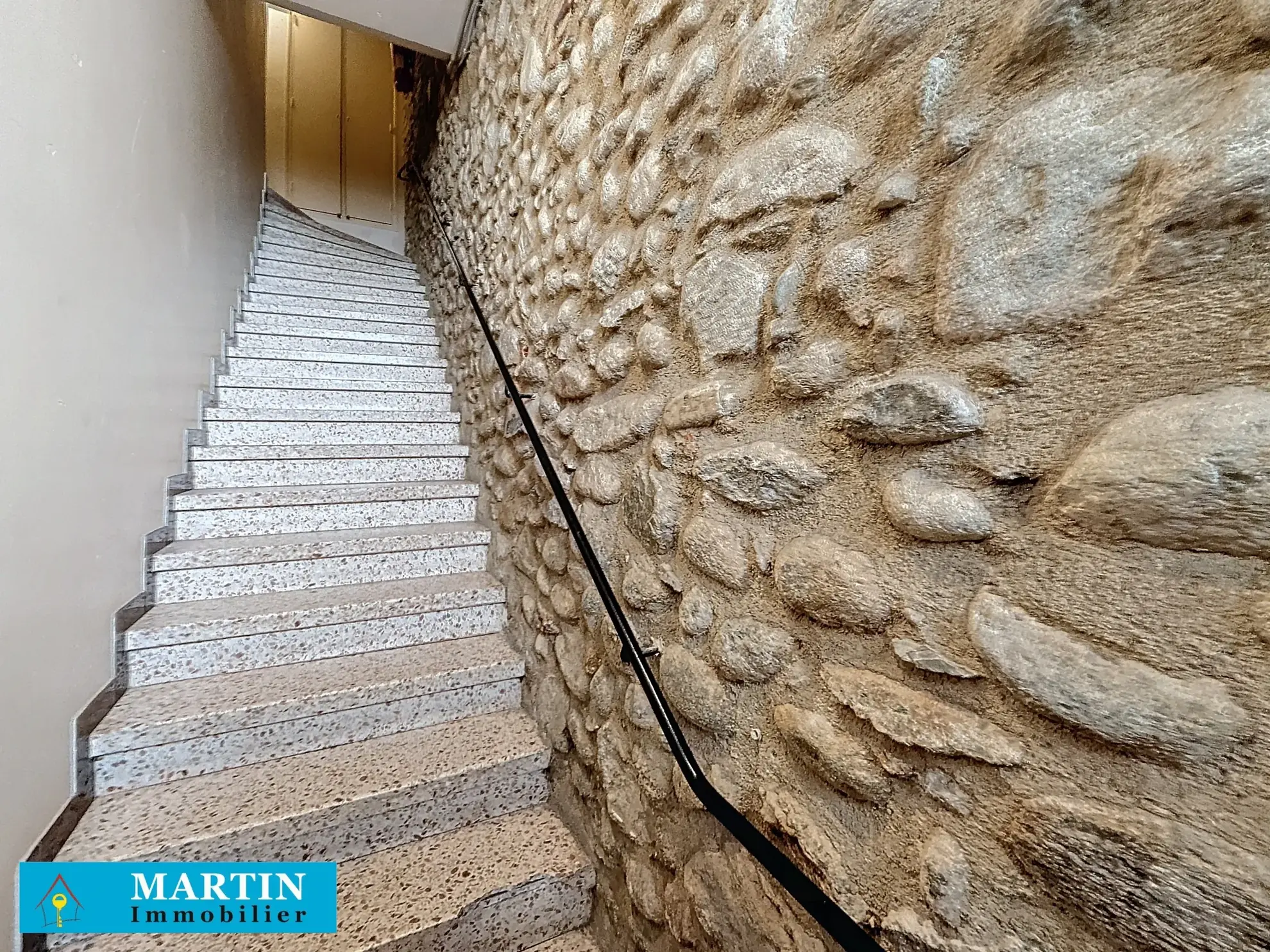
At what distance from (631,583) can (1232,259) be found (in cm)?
89

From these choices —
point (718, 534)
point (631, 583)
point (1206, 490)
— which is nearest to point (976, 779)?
point (1206, 490)

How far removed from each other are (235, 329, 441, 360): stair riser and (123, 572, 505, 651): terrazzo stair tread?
1.42 metres

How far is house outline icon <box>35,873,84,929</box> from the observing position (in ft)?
3.34

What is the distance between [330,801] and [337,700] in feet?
0.83

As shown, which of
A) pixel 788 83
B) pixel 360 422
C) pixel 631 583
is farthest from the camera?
pixel 360 422

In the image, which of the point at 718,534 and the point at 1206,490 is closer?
the point at 1206,490

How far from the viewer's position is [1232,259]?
1.27 feet

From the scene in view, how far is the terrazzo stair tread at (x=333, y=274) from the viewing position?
3154mm

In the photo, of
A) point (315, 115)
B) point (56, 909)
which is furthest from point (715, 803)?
point (315, 115)

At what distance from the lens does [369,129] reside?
5430mm

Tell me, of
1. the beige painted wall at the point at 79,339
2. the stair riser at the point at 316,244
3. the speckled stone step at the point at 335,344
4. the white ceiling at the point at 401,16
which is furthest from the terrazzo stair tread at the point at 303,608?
the stair riser at the point at 316,244

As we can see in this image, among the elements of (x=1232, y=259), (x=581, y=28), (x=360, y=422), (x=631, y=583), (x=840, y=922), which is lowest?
(x=840, y=922)

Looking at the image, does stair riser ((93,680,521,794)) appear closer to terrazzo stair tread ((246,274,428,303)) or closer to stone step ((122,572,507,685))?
stone step ((122,572,507,685))

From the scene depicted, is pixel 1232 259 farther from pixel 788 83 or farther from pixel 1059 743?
pixel 788 83
